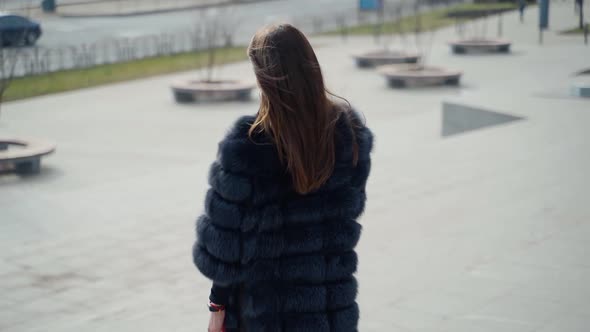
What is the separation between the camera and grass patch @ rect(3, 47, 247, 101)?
2183cm

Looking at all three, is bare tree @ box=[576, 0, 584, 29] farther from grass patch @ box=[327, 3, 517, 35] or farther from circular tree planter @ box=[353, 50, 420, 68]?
circular tree planter @ box=[353, 50, 420, 68]

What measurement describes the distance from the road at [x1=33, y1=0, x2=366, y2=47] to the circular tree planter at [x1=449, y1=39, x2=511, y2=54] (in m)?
7.60

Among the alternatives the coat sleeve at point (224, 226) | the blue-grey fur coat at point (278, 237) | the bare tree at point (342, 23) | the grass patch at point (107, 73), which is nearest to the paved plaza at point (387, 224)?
the blue-grey fur coat at point (278, 237)

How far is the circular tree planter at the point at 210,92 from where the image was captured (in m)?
20.0

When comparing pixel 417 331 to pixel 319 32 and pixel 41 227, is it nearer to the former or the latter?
pixel 41 227

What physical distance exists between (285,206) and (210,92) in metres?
16.7

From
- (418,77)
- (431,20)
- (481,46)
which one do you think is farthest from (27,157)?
(431,20)

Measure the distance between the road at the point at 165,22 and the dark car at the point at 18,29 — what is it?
470 millimetres

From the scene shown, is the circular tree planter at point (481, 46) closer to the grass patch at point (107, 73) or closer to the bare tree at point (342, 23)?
the bare tree at point (342, 23)

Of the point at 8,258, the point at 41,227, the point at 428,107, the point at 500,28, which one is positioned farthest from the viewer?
the point at 500,28

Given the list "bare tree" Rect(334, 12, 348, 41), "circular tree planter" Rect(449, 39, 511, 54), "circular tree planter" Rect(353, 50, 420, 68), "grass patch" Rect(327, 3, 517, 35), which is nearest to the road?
"bare tree" Rect(334, 12, 348, 41)

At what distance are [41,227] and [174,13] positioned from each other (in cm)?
3217

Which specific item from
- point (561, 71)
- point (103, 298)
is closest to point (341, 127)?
point (103, 298)

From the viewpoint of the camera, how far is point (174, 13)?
41.2 metres
